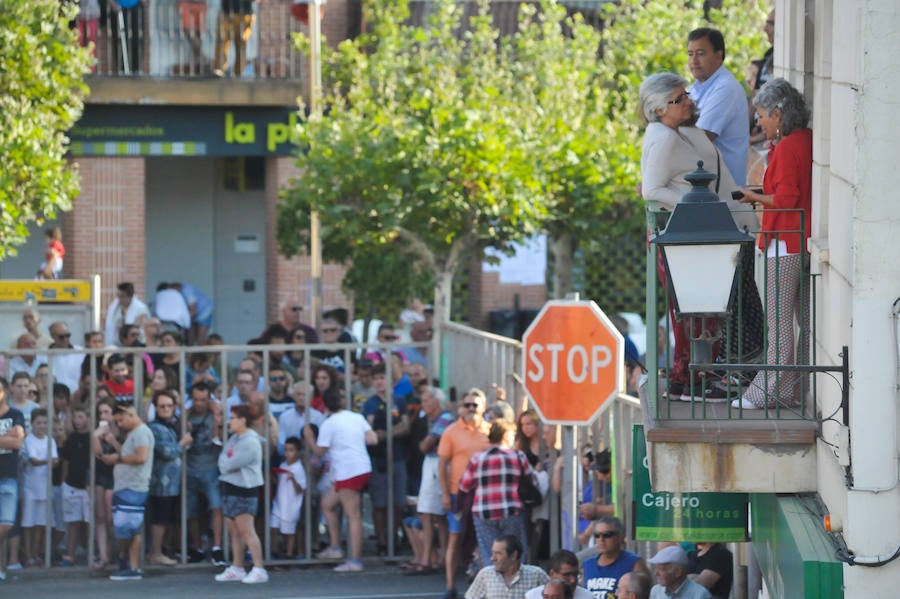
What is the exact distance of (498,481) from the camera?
1413cm

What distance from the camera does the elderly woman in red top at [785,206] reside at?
313 inches

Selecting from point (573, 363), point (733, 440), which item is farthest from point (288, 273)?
point (733, 440)

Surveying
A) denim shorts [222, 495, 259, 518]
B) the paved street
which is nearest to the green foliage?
the paved street

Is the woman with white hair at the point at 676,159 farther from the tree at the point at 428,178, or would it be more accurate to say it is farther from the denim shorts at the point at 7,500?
the tree at the point at 428,178

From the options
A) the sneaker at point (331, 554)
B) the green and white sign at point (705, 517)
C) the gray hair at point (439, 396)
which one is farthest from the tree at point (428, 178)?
the green and white sign at point (705, 517)

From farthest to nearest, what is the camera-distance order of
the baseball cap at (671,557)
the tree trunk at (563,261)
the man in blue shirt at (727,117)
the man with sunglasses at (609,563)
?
the tree trunk at (563,261)
the man with sunglasses at (609,563)
the baseball cap at (671,557)
the man in blue shirt at (727,117)

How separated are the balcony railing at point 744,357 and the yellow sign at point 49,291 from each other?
1184cm

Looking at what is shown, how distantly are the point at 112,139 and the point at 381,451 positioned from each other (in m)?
13.0

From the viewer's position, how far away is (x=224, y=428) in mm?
16141

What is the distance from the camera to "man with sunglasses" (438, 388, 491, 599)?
14945mm

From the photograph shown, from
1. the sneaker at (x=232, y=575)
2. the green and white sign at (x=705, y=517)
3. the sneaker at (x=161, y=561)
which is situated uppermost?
the green and white sign at (x=705, y=517)

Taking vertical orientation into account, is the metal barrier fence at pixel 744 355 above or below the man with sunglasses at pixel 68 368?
above

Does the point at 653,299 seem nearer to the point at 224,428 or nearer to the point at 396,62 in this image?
the point at 224,428

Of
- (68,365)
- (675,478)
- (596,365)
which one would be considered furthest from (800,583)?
(68,365)
